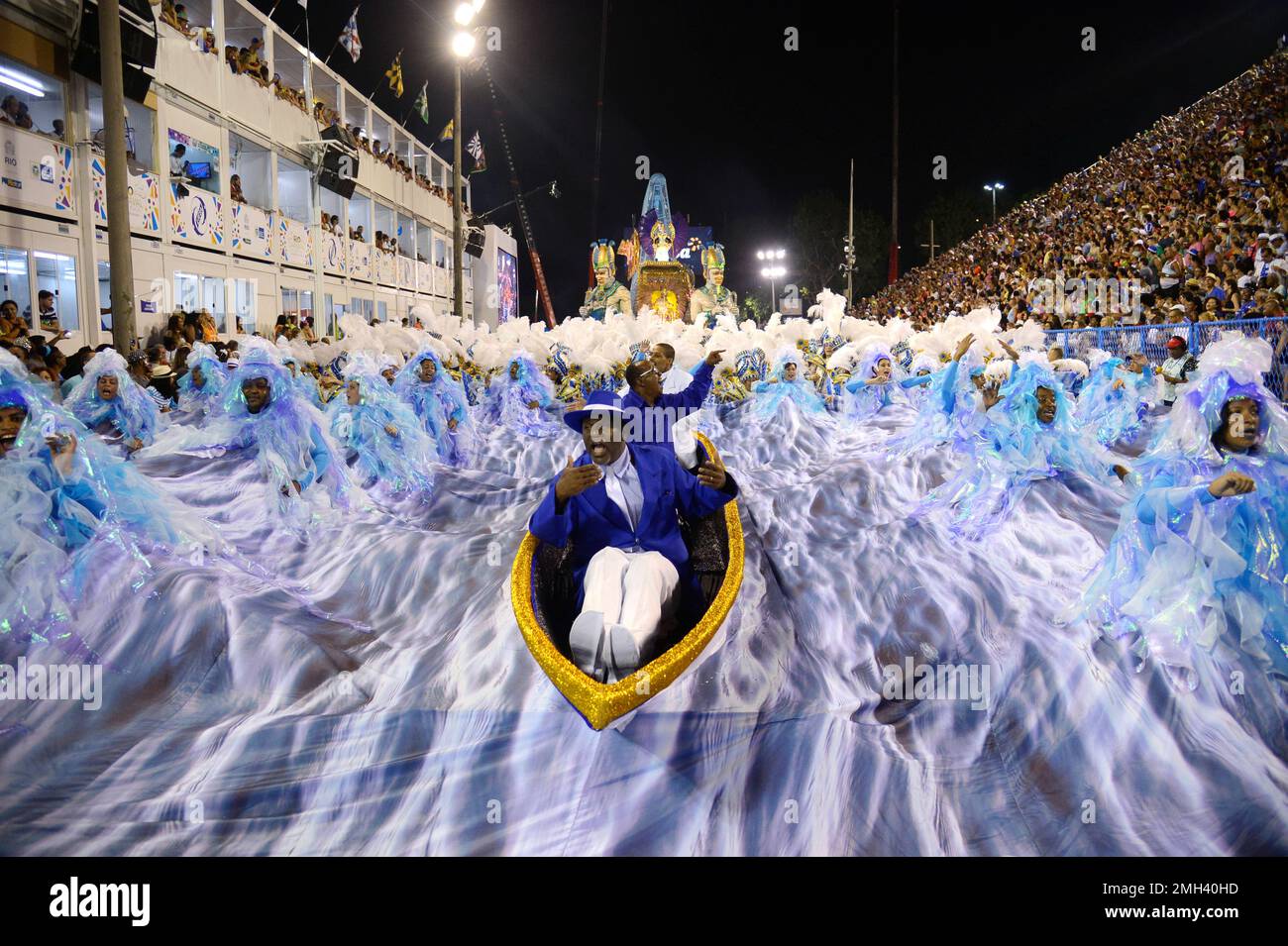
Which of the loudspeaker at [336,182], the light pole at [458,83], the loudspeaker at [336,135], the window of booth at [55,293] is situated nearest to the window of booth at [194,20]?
the loudspeaker at [336,135]

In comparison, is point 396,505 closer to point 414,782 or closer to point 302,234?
point 414,782

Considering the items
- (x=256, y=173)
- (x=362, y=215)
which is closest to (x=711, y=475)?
(x=256, y=173)

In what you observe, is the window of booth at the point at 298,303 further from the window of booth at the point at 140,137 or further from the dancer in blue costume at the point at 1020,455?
the dancer in blue costume at the point at 1020,455

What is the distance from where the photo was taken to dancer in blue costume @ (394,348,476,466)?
950cm

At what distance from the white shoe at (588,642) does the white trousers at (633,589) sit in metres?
0.05

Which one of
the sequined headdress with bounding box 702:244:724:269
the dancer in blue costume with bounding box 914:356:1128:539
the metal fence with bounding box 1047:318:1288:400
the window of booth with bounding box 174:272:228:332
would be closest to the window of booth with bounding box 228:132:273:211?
the window of booth with bounding box 174:272:228:332

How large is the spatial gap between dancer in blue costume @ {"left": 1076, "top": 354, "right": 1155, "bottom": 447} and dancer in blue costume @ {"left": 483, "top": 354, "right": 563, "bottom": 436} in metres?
6.18

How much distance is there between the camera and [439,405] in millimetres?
9641

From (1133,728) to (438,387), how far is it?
775 centimetres

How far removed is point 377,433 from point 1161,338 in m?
9.45

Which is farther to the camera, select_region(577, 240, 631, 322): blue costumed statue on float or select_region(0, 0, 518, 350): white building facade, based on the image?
select_region(577, 240, 631, 322): blue costumed statue on float

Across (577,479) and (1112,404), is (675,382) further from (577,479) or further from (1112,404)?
(1112,404)

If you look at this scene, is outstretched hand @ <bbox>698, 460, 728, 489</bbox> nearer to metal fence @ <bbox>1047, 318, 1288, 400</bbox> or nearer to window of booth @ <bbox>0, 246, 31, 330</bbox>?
metal fence @ <bbox>1047, 318, 1288, 400</bbox>
